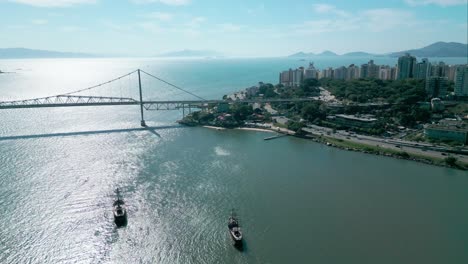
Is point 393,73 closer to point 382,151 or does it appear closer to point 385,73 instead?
point 385,73

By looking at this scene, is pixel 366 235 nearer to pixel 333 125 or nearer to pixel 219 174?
pixel 219 174

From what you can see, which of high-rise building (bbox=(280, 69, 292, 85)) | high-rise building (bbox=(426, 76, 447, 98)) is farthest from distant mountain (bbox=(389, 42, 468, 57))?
high-rise building (bbox=(426, 76, 447, 98))

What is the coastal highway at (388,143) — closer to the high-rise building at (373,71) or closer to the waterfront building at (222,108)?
the waterfront building at (222,108)

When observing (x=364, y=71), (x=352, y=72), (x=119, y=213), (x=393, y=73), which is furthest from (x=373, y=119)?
(x=352, y=72)

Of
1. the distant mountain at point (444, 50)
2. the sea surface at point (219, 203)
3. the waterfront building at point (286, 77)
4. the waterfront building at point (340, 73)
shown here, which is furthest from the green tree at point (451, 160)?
the distant mountain at point (444, 50)

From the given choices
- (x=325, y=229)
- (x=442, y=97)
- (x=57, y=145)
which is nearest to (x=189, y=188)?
(x=325, y=229)
